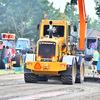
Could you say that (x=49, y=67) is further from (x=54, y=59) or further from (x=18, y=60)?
(x=18, y=60)

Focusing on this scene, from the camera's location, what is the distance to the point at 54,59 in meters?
14.3

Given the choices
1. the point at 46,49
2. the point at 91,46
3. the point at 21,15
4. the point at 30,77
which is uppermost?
the point at 21,15

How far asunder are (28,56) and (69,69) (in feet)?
6.43

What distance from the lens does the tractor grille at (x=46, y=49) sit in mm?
14352

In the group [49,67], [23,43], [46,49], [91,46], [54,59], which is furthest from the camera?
[91,46]

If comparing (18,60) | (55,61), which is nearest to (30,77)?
(55,61)

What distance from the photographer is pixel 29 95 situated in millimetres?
10117

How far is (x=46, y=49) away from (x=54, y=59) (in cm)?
58

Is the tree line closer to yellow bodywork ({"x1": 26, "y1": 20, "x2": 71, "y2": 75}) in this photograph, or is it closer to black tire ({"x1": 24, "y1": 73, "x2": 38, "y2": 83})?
yellow bodywork ({"x1": 26, "y1": 20, "x2": 71, "y2": 75})

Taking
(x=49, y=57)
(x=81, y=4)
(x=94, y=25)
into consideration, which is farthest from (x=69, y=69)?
(x=94, y=25)

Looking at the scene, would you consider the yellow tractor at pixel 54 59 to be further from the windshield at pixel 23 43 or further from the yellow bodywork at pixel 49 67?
the windshield at pixel 23 43

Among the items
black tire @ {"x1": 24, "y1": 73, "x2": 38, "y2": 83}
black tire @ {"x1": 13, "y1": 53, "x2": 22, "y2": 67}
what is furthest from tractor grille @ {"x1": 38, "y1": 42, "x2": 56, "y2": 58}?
black tire @ {"x1": 13, "y1": 53, "x2": 22, "y2": 67}

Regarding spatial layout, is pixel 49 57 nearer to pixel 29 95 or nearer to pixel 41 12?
pixel 29 95

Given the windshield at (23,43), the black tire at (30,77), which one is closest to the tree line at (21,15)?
the windshield at (23,43)
